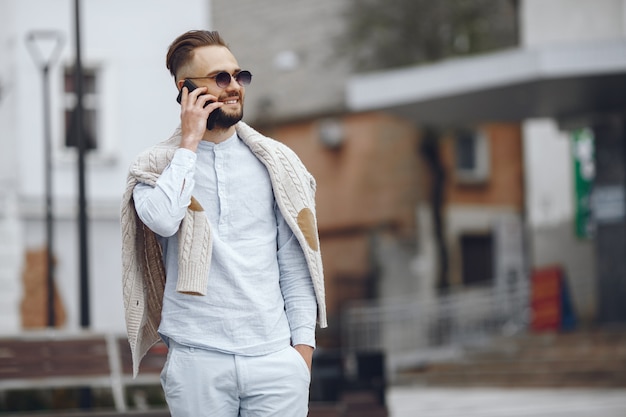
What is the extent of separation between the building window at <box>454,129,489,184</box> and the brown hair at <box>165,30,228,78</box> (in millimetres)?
28304

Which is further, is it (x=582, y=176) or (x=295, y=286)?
(x=582, y=176)

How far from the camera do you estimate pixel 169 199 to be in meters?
4.02

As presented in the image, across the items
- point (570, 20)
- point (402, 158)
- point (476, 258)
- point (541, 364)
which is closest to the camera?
point (541, 364)

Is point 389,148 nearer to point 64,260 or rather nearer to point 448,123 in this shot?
point 448,123

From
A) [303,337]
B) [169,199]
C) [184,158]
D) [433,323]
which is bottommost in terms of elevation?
[433,323]

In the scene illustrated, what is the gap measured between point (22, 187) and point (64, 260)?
1498 mm

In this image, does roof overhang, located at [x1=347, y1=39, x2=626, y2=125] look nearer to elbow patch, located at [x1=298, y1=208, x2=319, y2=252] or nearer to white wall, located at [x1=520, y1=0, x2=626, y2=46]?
white wall, located at [x1=520, y1=0, x2=626, y2=46]

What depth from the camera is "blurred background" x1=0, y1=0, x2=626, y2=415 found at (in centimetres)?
2295

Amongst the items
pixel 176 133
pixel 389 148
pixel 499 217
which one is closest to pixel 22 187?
pixel 389 148

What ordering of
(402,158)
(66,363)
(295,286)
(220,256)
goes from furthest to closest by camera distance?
(402,158) < (66,363) < (295,286) < (220,256)

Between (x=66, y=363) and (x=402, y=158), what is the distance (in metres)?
20.2

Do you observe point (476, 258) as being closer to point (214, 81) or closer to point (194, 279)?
point (214, 81)

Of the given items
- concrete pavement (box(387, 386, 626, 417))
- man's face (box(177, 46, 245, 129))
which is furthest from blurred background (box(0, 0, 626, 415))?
man's face (box(177, 46, 245, 129))

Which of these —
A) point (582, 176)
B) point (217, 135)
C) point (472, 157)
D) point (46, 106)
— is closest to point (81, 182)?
point (46, 106)
